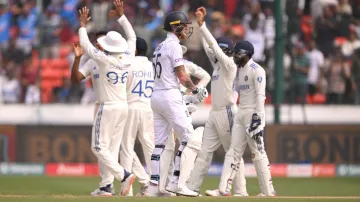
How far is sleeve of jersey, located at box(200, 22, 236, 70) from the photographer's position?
13.3m

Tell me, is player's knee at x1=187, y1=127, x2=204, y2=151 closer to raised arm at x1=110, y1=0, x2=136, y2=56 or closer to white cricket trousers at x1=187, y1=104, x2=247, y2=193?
white cricket trousers at x1=187, y1=104, x2=247, y2=193

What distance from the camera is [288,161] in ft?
68.7

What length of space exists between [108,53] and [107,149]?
1342 mm

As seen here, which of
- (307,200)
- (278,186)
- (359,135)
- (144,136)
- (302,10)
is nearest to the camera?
(307,200)

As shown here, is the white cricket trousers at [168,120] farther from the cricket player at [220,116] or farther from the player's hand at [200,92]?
the cricket player at [220,116]

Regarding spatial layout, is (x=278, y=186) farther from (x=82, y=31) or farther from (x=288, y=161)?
(x=82, y=31)

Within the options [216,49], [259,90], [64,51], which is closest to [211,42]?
[216,49]

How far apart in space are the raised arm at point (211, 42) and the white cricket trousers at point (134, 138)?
5.09 ft

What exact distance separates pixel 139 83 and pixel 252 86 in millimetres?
1843

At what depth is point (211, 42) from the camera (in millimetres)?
13305

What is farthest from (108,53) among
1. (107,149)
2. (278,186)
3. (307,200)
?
(278,186)

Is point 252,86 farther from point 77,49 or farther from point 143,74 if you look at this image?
point 77,49

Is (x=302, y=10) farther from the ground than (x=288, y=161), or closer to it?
farther from the ground

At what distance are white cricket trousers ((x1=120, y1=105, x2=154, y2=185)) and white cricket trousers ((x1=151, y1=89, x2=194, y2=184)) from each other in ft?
4.87
